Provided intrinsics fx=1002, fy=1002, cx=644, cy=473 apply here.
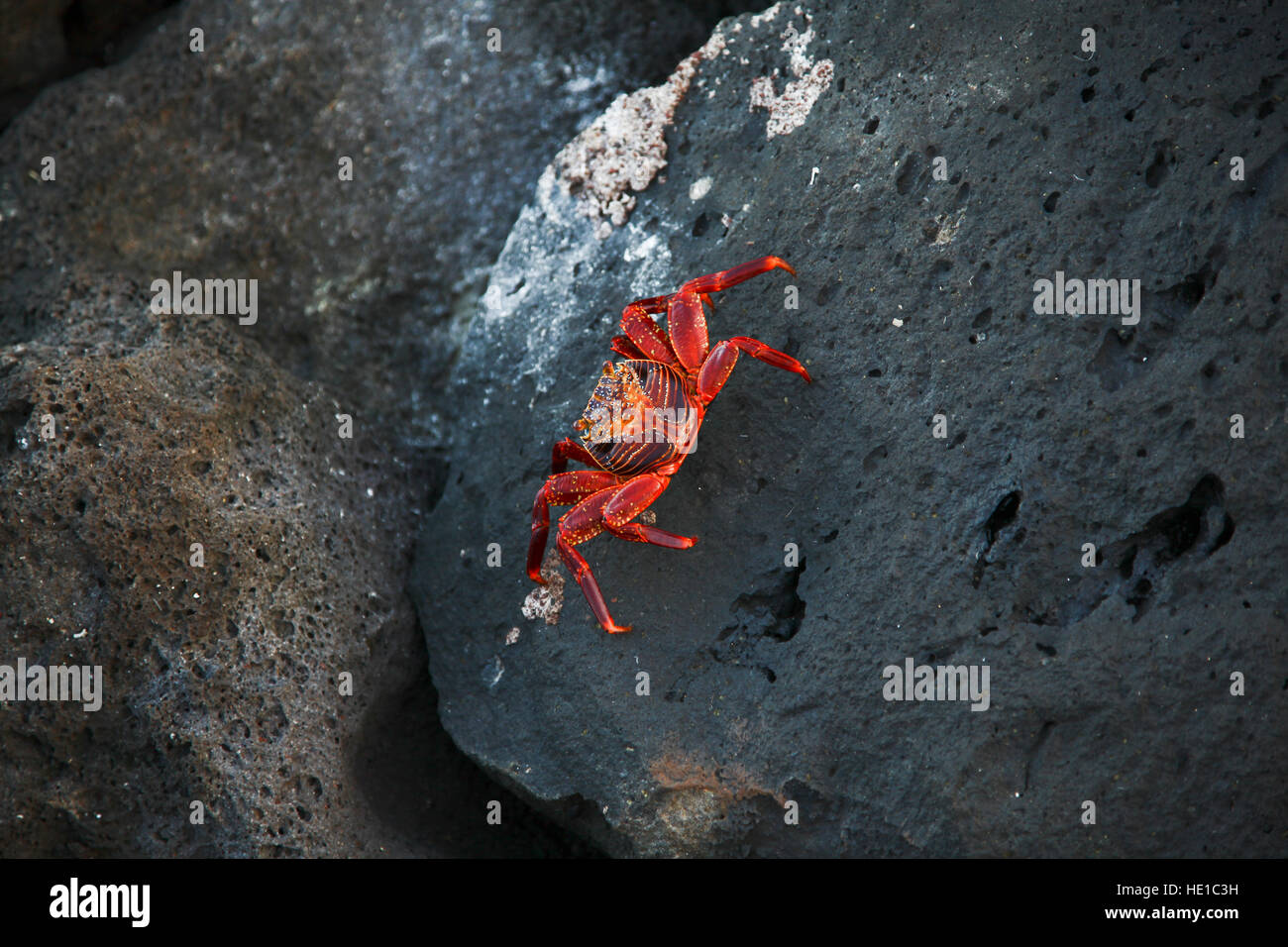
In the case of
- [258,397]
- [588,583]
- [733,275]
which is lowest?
[588,583]

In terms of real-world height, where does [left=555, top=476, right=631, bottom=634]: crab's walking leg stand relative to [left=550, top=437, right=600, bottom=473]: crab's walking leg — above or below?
below

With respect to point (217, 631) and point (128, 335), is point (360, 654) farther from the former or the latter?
point (128, 335)

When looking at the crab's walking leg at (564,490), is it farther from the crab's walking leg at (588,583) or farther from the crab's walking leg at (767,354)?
the crab's walking leg at (767,354)

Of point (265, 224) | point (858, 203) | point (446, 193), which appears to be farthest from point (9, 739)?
point (858, 203)

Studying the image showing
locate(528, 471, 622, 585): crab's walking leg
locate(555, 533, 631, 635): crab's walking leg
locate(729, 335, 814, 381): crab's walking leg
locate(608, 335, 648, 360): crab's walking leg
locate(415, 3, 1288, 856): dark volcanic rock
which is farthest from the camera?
locate(608, 335, 648, 360): crab's walking leg

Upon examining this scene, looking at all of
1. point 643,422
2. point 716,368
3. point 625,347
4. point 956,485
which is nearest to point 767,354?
point 716,368

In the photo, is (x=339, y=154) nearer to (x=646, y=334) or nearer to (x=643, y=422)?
(x=646, y=334)

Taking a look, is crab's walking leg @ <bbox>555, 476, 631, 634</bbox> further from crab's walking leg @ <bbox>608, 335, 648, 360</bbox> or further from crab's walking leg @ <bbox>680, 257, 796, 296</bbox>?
crab's walking leg @ <bbox>680, 257, 796, 296</bbox>

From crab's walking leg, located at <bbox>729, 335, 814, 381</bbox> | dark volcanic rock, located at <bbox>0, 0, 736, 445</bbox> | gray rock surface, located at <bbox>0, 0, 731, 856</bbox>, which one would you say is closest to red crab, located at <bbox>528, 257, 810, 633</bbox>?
crab's walking leg, located at <bbox>729, 335, 814, 381</bbox>
